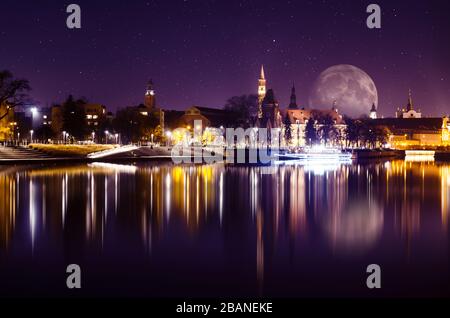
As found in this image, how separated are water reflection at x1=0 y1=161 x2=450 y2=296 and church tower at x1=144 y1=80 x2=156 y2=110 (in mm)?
112057

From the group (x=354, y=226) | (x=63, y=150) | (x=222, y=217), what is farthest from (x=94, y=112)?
(x=354, y=226)

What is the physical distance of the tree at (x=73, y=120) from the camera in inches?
3487

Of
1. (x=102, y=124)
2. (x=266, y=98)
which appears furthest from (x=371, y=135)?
(x=102, y=124)

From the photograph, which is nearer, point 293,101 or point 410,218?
point 410,218

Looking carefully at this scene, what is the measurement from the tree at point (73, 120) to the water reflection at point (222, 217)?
60227 millimetres

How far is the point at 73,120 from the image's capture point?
88875 mm

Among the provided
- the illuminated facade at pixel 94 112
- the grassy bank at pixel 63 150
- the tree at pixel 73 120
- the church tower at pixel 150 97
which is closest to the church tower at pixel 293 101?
the church tower at pixel 150 97

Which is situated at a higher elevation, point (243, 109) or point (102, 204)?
point (243, 109)

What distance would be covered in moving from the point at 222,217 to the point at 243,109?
264ft

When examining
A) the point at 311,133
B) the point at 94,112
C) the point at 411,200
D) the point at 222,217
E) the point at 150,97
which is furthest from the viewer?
the point at 150,97

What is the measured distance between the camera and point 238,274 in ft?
36.6

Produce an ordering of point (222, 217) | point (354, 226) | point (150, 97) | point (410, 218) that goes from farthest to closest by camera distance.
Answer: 1. point (150, 97)
2. point (410, 218)
3. point (222, 217)
4. point (354, 226)

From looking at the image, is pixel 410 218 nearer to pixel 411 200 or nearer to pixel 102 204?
pixel 411 200

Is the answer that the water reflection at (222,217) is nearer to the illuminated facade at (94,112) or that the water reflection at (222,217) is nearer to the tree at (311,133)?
the tree at (311,133)
